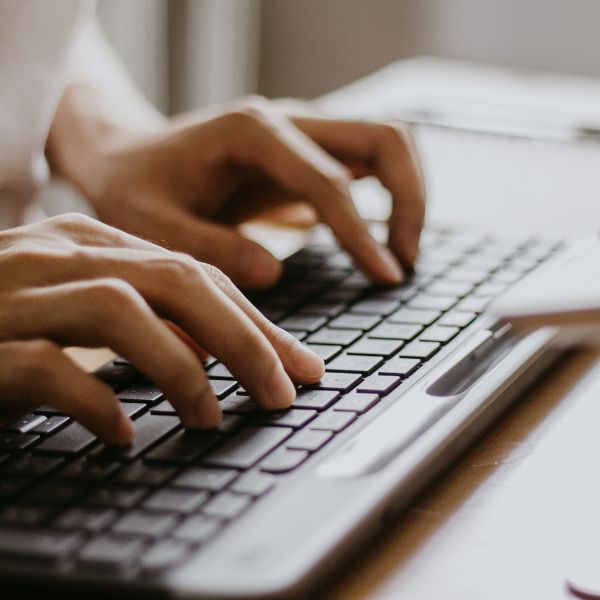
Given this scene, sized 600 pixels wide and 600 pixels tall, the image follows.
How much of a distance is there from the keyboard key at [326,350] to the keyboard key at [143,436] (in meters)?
0.11

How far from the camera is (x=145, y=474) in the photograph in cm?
43

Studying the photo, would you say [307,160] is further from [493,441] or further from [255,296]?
[493,441]

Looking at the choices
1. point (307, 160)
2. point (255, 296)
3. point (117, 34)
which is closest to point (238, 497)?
point (255, 296)

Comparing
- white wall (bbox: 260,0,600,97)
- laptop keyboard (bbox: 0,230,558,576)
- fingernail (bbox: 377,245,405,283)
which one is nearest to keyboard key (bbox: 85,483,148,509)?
laptop keyboard (bbox: 0,230,558,576)

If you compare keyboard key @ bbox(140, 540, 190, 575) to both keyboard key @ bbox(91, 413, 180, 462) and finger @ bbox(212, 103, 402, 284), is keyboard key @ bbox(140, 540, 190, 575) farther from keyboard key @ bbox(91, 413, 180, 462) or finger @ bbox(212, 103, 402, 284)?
finger @ bbox(212, 103, 402, 284)

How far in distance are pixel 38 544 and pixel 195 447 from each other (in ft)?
0.32

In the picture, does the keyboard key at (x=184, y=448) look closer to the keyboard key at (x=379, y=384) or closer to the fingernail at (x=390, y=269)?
the keyboard key at (x=379, y=384)

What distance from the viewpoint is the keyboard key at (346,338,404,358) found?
571mm

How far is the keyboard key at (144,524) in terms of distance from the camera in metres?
0.38

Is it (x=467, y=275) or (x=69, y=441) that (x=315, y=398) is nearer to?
(x=69, y=441)

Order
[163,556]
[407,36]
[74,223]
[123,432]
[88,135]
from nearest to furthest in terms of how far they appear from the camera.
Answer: [163,556]
[123,432]
[74,223]
[88,135]
[407,36]

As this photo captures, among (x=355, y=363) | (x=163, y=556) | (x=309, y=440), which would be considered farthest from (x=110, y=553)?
(x=355, y=363)

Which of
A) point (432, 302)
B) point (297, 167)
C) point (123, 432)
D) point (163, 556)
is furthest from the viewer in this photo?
point (297, 167)

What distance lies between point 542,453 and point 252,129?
0.37 metres
